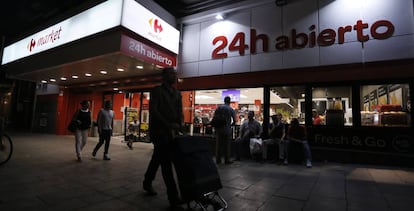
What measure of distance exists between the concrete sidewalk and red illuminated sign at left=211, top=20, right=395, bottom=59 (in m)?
3.53

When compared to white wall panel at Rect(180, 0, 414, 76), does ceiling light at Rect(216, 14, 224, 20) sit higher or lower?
higher

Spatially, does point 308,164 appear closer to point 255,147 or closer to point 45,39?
point 255,147

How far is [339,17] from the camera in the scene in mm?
6289

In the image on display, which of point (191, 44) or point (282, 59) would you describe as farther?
point (191, 44)

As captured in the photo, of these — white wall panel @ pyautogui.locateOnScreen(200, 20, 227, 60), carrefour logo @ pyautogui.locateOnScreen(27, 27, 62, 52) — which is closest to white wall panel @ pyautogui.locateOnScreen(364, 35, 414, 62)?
white wall panel @ pyautogui.locateOnScreen(200, 20, 227, 60)

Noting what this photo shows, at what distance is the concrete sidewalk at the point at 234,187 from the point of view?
2795 millimetres

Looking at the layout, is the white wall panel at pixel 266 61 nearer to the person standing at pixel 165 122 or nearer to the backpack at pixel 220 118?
the backpack at pixel 220 118

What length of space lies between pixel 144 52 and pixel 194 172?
5.63 m

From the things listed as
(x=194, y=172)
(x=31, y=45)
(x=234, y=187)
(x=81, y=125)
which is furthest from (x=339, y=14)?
(x=31, y=45)

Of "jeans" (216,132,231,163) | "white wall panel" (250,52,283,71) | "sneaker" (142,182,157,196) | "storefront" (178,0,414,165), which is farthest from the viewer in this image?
"white wall panel" (250,52,283,71)

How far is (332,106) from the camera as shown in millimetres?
6336

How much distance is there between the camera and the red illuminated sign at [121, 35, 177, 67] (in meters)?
6.40

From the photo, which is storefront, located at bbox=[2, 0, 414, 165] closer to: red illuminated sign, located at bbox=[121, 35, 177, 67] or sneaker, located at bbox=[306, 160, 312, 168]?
red illuminated sign, located at bbox=[121, 35, 177, 67]

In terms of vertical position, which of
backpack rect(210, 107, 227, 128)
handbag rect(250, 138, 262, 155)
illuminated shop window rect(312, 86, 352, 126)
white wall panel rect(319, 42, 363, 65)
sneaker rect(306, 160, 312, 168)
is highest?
white wall panel rect(319, 42, 363, 65)
